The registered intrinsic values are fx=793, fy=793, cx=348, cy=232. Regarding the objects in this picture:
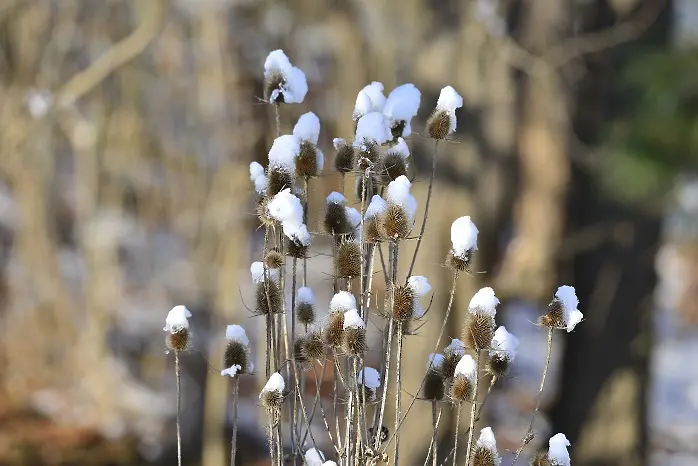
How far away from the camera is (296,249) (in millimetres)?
1142

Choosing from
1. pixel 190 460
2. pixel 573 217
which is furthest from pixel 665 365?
pixel 190 460

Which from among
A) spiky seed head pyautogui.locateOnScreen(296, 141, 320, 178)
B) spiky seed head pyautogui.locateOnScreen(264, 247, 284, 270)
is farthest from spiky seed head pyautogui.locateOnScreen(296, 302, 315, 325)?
spiky seed head pyautogui.locateOnScreen(296, 141, 320, 178)

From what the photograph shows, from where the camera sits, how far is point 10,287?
5910 millimetres

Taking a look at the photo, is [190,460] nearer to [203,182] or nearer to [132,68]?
[203,182]

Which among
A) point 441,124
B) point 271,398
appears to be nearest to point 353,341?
point 271,398

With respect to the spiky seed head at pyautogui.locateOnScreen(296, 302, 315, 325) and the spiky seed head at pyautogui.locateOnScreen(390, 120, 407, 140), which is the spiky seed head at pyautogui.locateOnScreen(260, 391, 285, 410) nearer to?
the spiky seed head at pyautogui.locateOnScreen(296, 302, 315, 325)

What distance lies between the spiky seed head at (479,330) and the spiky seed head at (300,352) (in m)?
0.25

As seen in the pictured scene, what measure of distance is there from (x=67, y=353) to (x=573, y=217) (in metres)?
3.75

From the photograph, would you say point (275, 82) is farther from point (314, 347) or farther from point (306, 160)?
point (314, 347)

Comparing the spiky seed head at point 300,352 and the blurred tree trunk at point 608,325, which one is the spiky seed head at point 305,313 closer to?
the spiky seed head at point 300,352

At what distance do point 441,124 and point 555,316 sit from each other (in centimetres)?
32

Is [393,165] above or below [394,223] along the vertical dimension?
above

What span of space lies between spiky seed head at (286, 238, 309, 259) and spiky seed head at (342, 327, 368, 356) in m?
0.14

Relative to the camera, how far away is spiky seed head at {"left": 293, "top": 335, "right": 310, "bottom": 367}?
1198 mm
